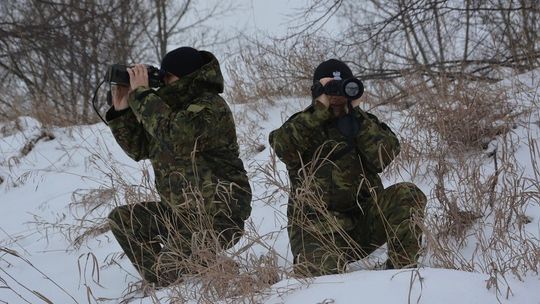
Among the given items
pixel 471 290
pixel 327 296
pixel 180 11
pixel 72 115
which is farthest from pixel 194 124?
pixel 180 11

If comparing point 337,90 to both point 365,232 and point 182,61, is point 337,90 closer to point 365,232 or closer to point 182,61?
point 365,232

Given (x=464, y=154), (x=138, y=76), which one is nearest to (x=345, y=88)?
(x=138, y=76)

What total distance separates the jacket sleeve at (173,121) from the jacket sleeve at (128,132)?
6.8 inches

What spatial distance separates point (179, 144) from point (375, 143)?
80cm

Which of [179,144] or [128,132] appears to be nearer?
[179,144]

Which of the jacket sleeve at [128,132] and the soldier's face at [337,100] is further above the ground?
the jacket sleeve at [128,132]

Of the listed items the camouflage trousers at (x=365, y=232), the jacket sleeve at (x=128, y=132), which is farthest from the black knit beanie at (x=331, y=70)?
the jacket sleeve at (x=128, y=132)

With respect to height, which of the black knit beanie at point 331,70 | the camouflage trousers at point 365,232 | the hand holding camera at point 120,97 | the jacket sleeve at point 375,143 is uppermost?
the hand holding camera at point 120,97

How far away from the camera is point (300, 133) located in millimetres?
2332

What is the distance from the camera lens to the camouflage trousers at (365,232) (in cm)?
201

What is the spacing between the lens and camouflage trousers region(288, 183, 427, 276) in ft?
6.60

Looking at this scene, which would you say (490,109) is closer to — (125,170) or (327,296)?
(327,296)

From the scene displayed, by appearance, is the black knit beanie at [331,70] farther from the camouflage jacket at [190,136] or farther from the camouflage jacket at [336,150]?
the camouflage jacket at [190,136]

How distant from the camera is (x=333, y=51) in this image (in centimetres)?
504
